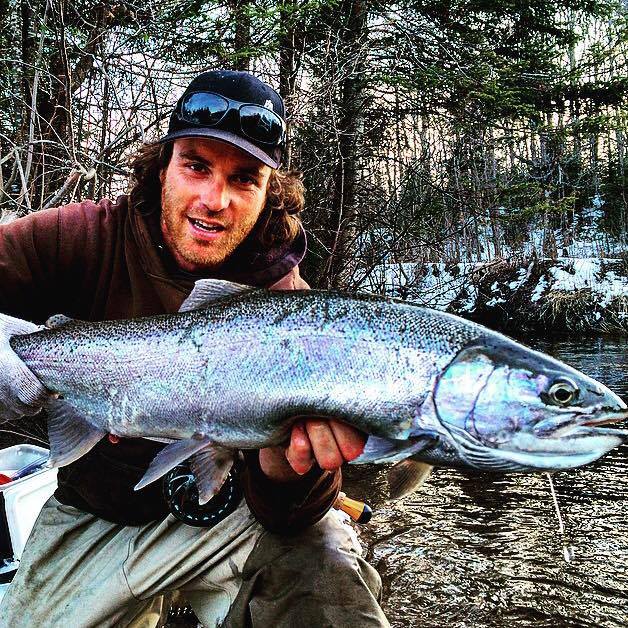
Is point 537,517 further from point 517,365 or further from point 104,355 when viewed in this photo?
point 104,355

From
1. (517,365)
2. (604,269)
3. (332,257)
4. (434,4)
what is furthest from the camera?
(604,269)

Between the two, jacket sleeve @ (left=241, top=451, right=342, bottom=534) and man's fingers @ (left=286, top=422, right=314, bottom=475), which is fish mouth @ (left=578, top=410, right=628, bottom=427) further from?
jacket sleeve @ (left=241, top=451, right=342, bottom=534)

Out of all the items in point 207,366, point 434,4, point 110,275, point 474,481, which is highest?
point 434,4

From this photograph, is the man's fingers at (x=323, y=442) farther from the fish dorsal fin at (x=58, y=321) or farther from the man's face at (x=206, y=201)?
the man's face at (x=206, y=201)

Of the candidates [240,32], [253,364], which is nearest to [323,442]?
[253,364]

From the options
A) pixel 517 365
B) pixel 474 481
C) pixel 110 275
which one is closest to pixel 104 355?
pixel 110 275

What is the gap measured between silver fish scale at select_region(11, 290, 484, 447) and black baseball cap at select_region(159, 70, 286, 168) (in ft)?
3.45

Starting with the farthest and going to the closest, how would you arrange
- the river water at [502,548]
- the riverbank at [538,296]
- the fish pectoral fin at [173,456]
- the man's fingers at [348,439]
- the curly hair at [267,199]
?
the riverbank at [538,296] < the river water at [502,548] < the curly hair at [267,199] < the fish pectoral fin at [173,456] < the man's fingers at [348,439]

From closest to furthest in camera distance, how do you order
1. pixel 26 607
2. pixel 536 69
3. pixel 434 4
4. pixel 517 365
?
pixel 517 365 < pixel 26 607 < pixel 434 4 < pixel 536 69

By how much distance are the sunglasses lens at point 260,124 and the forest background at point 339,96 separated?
3147 mm

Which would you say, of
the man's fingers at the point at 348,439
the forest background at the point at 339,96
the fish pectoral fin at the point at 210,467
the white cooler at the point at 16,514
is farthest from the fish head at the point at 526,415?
the forest background at the point at 339,96

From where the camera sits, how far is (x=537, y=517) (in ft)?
16.6

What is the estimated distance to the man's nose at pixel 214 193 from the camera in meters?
2.91

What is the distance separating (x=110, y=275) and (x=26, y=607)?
1.66 m
